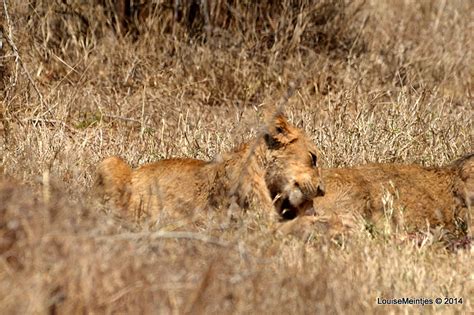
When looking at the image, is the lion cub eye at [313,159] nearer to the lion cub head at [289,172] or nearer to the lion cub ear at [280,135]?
the lion cub head at [289,172]

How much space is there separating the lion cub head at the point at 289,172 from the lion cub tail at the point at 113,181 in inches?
35.4

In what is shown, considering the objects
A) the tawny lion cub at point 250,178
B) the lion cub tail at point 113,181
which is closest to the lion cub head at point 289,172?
the tawny lion cub at point 250,178

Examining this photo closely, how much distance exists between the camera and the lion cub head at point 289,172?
6.55m

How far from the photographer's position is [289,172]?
6.58 meters

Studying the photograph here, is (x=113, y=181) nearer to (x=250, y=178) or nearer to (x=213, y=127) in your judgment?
(x=250, y=178)

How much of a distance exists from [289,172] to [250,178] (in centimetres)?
27

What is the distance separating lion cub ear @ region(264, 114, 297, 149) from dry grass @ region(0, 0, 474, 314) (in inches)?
8.5

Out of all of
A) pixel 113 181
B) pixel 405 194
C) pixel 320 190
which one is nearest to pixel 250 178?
pixel 320 190

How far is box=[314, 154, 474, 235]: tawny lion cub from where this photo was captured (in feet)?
22.4

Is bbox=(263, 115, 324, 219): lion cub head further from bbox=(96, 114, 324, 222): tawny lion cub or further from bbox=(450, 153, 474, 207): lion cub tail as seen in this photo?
bbox=(450, 153, 474, 207): lion cub tail

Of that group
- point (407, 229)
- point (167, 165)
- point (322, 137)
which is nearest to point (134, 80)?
point (322, 137)

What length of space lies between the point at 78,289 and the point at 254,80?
6.37 meters

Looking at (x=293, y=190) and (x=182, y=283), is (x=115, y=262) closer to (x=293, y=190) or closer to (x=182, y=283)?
(x=182, y=283)

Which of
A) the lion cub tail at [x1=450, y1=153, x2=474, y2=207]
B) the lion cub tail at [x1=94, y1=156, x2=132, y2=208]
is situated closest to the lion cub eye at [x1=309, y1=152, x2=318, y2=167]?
the lion cub tail at [x1=450, y1=153, x2=474, y2=207]
